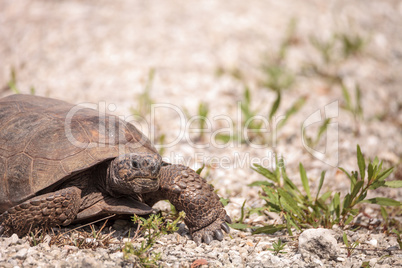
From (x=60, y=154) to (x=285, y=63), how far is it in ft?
15.3

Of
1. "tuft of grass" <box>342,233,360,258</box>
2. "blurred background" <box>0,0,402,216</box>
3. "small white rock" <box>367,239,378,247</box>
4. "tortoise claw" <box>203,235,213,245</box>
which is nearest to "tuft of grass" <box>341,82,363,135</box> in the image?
"blurred background" <box>0,0,402,216</box>

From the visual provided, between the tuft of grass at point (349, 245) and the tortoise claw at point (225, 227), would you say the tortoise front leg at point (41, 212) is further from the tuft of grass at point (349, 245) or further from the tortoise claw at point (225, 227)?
the tuft of grass at point (349, 245)

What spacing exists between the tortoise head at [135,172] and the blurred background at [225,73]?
44.9 inches

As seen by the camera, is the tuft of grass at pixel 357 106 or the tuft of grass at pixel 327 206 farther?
the tuft of grass at pixel 357 106

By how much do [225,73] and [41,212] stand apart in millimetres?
3923

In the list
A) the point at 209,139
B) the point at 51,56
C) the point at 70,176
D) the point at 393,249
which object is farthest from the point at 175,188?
the point at 51,56

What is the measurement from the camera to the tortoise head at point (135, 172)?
2.55 meters

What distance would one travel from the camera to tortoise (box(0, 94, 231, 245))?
2.55 metres

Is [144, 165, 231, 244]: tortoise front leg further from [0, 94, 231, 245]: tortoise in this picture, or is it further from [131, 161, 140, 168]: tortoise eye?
[131, 161, 140, 168]: tortoise eye

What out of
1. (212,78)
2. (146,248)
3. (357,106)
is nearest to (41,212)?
(146,248)

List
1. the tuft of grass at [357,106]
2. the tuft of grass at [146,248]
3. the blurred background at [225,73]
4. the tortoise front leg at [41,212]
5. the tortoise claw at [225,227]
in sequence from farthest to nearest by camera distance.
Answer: the tuft of grass at [357,106], the blurred background at [225,73], the tortoise claw at [225,227], the tortoise front leg at [41,212], the tuft of grass at [146,248]

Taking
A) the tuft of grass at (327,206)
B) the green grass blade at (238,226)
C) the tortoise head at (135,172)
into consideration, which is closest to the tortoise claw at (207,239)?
the green grass blade at (238,226)

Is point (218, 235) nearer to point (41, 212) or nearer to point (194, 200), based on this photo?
point (194, 200)

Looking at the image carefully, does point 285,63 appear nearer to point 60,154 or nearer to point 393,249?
point 393,249
